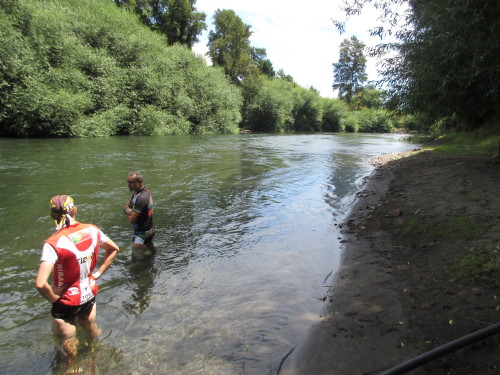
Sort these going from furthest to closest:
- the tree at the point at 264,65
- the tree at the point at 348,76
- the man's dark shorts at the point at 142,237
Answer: the tree at the point at 348,76 < the tree at the point at 264,65 < the man's dark shorts at the point at 142,237

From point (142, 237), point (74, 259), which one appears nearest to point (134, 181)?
point (142, 237)

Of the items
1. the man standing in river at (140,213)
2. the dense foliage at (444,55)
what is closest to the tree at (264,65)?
the dense foliage at (444,55)

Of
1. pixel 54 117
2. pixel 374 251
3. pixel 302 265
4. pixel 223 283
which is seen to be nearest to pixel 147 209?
pixel 223 283

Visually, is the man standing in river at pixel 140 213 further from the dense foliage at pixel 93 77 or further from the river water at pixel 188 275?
the dense foliage at pixel 93 77

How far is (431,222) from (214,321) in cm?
471

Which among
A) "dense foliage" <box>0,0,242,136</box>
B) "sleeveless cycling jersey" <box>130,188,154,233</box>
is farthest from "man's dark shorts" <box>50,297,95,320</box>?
"dense foliage" <box>0,0,242,136</box>

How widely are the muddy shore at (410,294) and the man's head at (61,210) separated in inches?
109

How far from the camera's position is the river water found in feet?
12.6

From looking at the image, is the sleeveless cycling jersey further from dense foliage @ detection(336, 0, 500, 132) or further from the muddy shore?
dense foliage @ detection(336, 0, 500, 132)

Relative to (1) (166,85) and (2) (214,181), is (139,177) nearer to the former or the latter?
(2) (214,181)

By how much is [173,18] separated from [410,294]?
71.1m

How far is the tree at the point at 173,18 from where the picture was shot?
6355 cm

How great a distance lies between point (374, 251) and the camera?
618 centimetres

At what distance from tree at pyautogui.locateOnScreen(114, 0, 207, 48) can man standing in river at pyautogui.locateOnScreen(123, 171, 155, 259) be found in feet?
214
